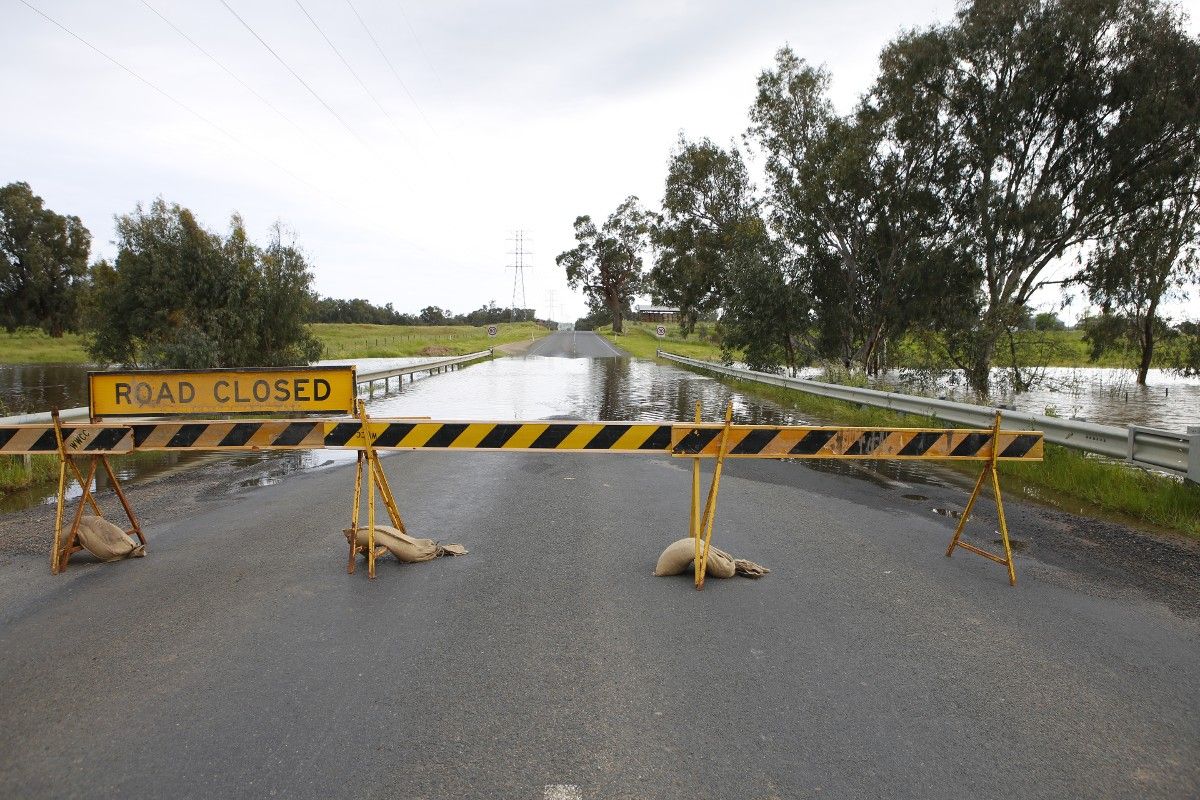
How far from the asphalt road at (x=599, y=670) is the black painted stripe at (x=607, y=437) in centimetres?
92

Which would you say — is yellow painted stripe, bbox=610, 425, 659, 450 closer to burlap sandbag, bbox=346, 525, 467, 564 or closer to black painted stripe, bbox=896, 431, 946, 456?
burlap sandbag, bbox=346, 525, 467, 564

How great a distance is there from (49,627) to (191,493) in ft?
14.3

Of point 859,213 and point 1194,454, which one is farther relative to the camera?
point 859,213

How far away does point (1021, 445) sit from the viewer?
6.02m

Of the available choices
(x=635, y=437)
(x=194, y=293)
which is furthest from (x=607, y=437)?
(x=194, y=293)

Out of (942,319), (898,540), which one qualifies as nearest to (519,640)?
(898,540)

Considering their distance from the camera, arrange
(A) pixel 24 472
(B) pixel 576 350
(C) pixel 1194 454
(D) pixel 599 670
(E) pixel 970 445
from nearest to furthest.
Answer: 1. (D) pixel 599 670
2. (E) pixel 970 445
3. (C) pixel 1194 454
4. (A) pixel 24 472
5. (B) pixel 576 350

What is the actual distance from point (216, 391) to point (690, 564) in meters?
3.92

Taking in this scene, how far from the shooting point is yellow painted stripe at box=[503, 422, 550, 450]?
18.7 ft

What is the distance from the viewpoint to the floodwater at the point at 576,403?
10500 mm

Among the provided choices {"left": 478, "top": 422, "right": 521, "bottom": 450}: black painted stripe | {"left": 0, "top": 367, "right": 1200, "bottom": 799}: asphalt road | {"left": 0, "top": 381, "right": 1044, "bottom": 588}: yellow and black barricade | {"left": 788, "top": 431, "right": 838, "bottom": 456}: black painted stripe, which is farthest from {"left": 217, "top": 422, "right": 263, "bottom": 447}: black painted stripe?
{"left": 788, "top": 431, "right": 838, "bottom": 456}: black painted stripe

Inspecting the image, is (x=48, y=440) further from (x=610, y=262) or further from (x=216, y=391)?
(x=610, y=262)

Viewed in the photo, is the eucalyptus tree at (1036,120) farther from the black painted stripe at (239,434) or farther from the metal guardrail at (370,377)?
the black painted stripe at (239,434)

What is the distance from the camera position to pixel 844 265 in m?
27.0
